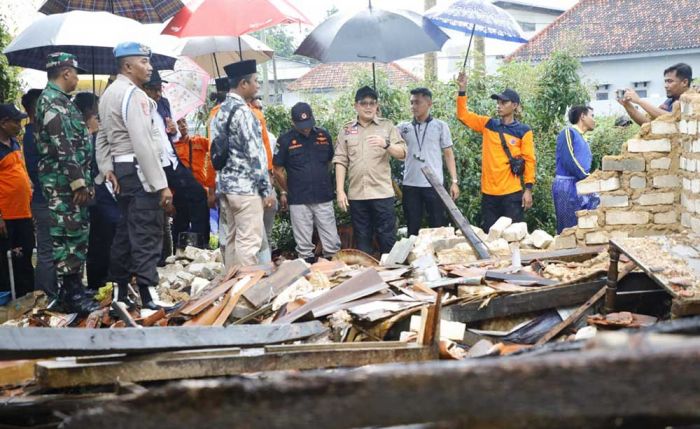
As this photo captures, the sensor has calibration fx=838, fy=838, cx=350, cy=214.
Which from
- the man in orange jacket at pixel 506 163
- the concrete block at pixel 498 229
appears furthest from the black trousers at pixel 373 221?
the concrete block at pixel 498 229

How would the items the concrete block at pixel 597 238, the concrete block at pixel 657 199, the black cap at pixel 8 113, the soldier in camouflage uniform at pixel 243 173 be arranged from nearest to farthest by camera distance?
the concrete block at pixel 657 199
the concrete block at pixel 597 238
the soldier in camouflage uniform at pixel 243 173
the black cap at pixel 8 113

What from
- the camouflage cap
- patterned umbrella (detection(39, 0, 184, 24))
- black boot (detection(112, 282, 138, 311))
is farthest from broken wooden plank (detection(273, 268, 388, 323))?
patterned umbrella (detection(39, 0, 184, 24))

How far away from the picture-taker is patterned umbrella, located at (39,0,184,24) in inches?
354

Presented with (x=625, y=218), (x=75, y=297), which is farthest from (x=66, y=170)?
(x=625, y=218)

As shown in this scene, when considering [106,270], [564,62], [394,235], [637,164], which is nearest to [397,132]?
[394,235]

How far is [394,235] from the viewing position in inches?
357

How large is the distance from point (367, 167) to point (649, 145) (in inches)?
116

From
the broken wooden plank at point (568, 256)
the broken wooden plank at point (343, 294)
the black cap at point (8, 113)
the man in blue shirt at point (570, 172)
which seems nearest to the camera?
the broken wooden plank at point (343, 294)

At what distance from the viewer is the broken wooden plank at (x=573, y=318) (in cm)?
539

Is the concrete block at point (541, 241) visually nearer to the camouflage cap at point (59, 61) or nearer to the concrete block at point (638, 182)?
the concrete block at point (638, 182)

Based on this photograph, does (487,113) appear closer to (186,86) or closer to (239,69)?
(186,86)

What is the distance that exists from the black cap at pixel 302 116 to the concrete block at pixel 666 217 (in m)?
3.56

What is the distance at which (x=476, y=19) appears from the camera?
9180 millimetres

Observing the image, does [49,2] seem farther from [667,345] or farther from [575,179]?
[667,345]
